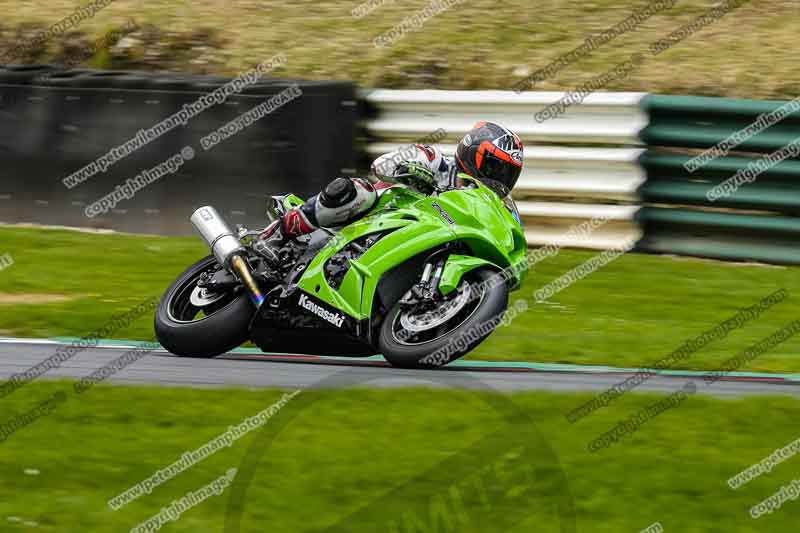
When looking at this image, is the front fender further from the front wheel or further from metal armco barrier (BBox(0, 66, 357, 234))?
metal armco barrier (BBox(0, 66, 357, 234))

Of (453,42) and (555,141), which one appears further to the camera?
(453,42)

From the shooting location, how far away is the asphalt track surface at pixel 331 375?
24.0 ft

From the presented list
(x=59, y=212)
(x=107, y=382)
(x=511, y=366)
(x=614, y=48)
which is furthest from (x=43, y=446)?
(x=614, y=48)

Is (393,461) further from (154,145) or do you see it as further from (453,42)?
(453,42)

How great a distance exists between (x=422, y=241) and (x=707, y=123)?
462 cm

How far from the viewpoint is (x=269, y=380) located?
7.38 meters

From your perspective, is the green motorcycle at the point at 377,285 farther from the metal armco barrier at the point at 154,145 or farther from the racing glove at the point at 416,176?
the metal armco barrier at the point at 154,145

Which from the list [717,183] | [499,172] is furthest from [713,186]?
[499,172]

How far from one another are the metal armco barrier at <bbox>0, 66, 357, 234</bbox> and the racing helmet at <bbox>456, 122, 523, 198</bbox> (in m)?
3.86

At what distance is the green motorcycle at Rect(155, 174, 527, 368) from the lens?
7316mm

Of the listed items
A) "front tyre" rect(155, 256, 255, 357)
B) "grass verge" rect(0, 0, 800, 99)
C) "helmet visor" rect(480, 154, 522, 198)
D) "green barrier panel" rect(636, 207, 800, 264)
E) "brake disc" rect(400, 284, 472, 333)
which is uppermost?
"helmet visor" rect(480, 154, 522, 198)

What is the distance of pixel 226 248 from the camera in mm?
7684

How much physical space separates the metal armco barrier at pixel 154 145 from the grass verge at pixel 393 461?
16.2 feet

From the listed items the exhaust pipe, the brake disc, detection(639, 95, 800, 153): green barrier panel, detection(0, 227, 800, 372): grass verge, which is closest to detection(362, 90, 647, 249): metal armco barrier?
detection(639, 95, 800, 153): green barrier panel
